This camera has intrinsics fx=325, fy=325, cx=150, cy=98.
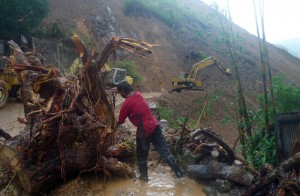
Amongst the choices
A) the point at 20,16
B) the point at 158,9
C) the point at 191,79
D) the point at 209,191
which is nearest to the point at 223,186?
the point at 209,191

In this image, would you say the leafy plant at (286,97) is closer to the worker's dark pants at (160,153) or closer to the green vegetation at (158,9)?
the worker's dark pants at (160,153)

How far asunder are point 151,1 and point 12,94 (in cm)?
2432

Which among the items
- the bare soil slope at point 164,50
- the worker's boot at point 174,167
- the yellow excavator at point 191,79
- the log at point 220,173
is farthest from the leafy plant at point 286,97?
the yellow excavator at point 191,79

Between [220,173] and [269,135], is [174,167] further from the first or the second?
[269,135]

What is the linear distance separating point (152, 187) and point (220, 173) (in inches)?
43.1

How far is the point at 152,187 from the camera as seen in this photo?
5.04 meters

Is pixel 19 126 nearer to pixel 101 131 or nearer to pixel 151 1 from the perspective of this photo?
pixel 101 131

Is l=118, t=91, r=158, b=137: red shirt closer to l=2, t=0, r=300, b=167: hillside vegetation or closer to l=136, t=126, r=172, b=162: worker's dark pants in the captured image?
l=136, t=126, r=172, b=162: worker's dark pants

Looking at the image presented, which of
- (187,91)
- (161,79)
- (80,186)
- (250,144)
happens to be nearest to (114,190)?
(80,186)

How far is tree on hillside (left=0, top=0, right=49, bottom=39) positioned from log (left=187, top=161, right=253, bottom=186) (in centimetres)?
1370

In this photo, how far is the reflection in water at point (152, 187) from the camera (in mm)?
4820

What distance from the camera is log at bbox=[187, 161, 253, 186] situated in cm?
Answer: 499

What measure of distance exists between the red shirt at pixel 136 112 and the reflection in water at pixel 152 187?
0.78 metres

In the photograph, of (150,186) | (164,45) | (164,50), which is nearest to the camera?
(150,186)
